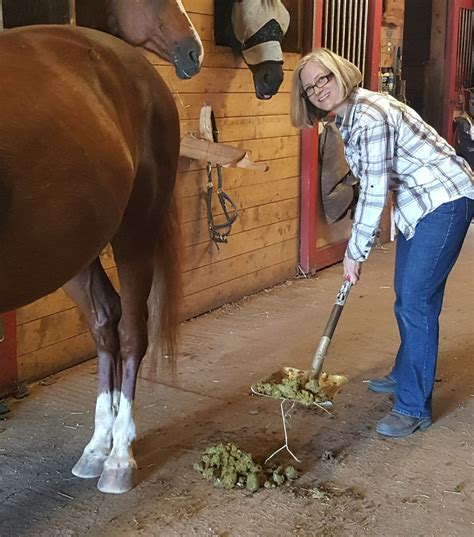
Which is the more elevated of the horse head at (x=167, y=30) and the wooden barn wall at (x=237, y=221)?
the horse head at (x=167, y=30)

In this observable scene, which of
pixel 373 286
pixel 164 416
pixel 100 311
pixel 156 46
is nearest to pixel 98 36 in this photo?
pixel 156 46

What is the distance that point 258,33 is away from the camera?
3.50m

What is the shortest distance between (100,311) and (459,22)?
634 centimetres

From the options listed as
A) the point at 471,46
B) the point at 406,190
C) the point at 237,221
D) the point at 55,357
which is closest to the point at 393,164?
the point at 406,190

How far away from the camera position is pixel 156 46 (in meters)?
2.53

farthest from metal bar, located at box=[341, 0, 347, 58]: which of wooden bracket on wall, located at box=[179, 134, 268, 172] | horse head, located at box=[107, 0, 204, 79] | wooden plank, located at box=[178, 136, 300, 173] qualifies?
horse head, located at box=[107, 0, 204, 79]

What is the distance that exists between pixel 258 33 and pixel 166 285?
1.77 meters

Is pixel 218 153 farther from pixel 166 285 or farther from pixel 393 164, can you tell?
pixel 166 285

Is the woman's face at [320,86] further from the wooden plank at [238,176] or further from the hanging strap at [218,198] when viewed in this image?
the hanging strap at [218,198]

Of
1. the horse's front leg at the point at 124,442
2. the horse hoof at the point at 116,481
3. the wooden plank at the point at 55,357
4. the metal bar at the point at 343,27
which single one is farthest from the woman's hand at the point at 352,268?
the metal bar at the point at 343,27

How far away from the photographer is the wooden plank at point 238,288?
148 inches

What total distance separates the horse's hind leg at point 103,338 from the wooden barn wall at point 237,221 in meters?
0.67

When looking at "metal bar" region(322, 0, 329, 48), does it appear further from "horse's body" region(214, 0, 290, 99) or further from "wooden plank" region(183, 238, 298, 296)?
"wooden plank" region(183, 238, 298, 296)

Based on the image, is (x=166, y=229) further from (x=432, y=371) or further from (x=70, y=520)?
(x=432, y=371)
